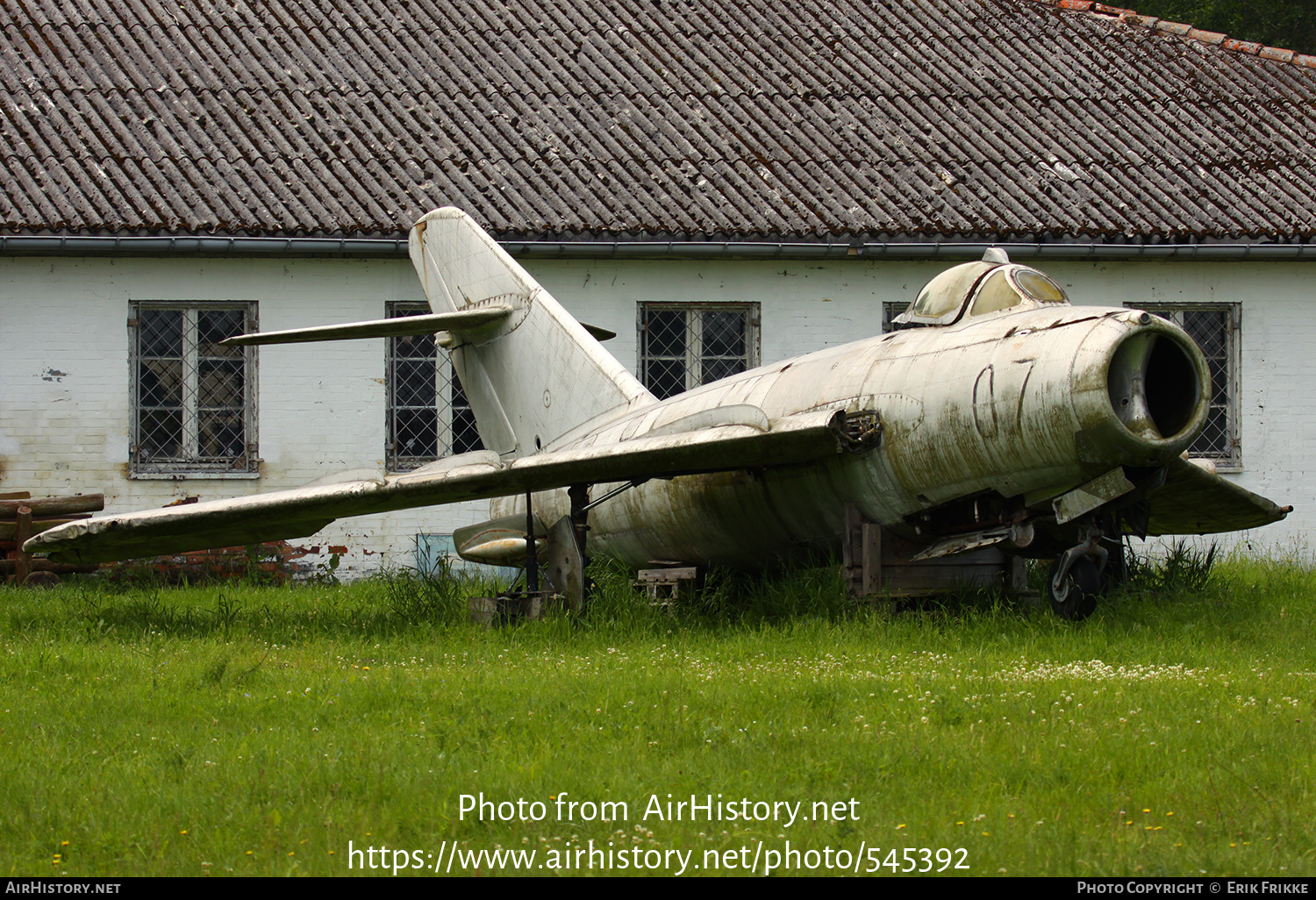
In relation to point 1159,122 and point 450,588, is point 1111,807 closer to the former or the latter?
point 450,588

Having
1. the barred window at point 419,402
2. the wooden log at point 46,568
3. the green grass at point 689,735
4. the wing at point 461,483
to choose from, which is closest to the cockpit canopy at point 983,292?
the wing at point 461,483

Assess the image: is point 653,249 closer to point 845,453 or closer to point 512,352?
point 512,352

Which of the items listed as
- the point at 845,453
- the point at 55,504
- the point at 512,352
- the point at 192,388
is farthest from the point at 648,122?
the point at 845,453

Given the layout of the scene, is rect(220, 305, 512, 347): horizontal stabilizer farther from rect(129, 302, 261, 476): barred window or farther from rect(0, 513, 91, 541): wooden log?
rect(0, 513, 91, 541): wooden log

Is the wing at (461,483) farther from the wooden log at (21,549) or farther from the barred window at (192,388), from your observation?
the barred window at (192,388)

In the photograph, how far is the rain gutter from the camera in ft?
45.6

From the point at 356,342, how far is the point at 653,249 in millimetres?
3435

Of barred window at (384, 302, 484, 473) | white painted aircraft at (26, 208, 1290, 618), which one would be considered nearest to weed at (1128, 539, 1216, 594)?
white painted aircraft at (26, 208, 1290, 618)

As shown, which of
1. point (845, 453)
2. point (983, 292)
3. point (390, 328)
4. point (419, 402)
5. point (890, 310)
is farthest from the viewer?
point (890, 310)

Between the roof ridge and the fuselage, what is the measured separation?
12.3 meters

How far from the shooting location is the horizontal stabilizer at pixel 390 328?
34.2 feet

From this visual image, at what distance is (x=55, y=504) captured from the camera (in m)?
13.5

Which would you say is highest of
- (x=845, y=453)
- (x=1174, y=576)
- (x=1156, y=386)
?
(x=1156, y=386)

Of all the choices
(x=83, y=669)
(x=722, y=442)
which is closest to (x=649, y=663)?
(x=722, y=442)
